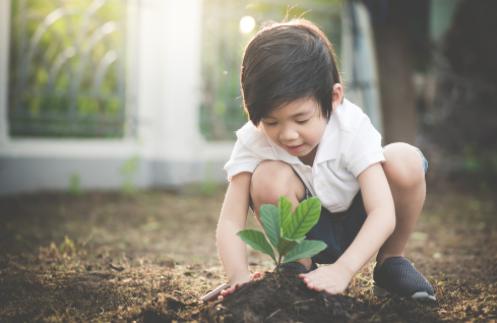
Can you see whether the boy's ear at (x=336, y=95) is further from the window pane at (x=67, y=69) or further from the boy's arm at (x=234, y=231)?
the window pane at (x=67, y=69)

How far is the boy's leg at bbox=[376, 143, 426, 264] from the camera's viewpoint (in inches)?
88.6

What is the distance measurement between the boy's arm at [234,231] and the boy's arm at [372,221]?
0.37 m

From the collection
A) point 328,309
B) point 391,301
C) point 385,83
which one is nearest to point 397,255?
point 391,301

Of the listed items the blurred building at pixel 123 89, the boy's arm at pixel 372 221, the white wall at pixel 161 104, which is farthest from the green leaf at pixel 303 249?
the white wall at pixel 161 104

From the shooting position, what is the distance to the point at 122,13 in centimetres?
618

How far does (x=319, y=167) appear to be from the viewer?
7.13ft

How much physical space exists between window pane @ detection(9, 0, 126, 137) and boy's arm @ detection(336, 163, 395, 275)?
4.36m

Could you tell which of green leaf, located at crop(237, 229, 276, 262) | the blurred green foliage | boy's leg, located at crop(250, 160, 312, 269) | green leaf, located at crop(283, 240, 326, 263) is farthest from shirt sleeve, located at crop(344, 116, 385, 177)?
the blurred green foliage

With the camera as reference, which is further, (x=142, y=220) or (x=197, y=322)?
(x=142, y=220)

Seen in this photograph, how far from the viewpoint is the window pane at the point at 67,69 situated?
5.68 m

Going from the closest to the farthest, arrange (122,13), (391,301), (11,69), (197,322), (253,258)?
(197,322), (391,301), (253,258), (11,69), (122,13)

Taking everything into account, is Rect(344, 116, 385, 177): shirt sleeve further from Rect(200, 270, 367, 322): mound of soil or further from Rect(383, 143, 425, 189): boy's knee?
Rect(200, 270, 367, 322): mound of soil

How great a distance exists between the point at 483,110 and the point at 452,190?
2517 mm

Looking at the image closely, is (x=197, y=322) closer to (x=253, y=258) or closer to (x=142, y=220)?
(x=253, y=258)
